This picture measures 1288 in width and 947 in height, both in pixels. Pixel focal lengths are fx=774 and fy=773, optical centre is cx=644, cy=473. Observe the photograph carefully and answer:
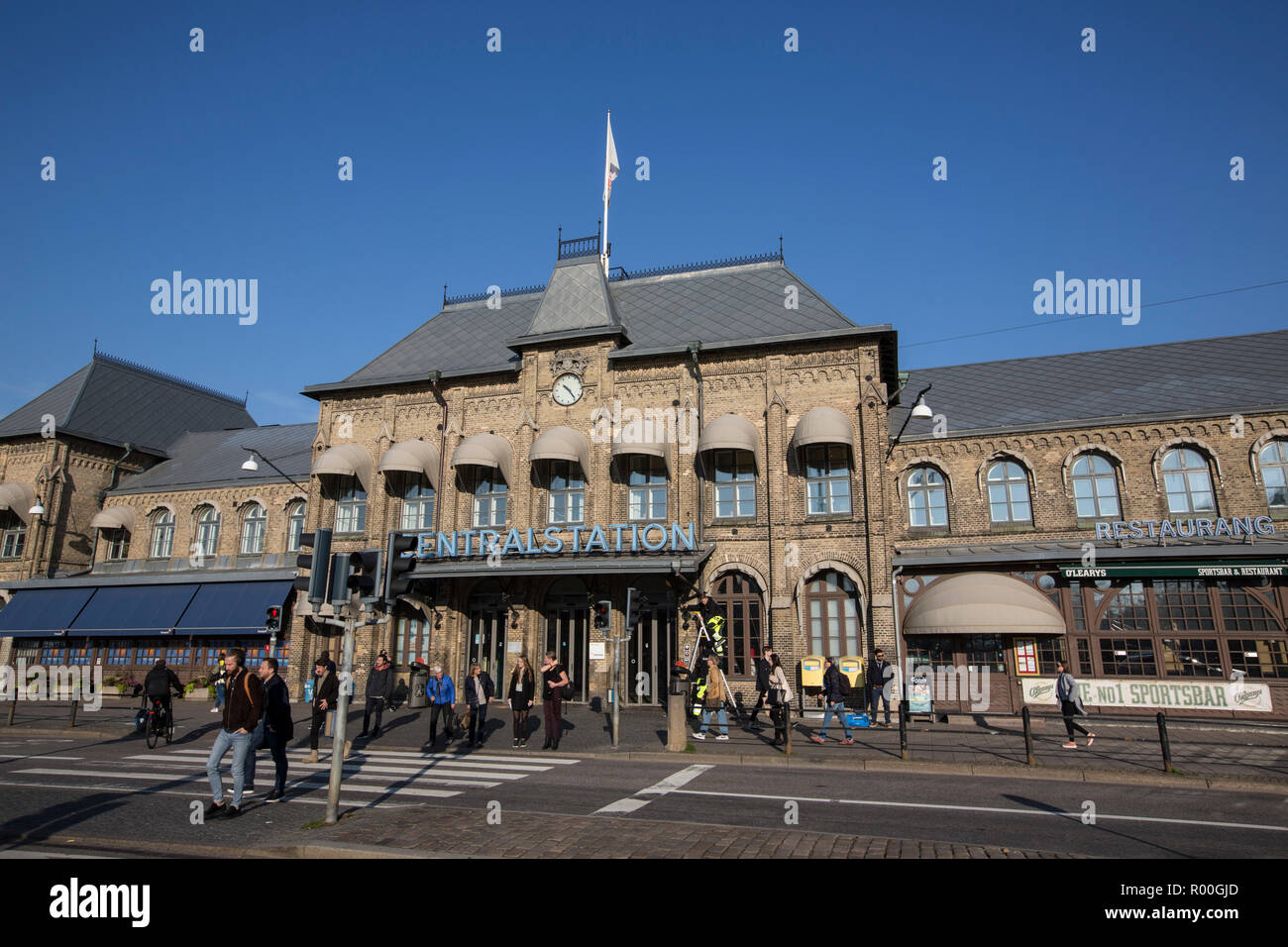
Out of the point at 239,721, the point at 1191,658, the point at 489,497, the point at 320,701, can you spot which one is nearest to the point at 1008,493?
the point at 1191,658

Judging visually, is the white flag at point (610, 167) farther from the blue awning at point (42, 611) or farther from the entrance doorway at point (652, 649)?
the blue awning at point (42, 611)

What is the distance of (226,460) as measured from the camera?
3416 centimetres

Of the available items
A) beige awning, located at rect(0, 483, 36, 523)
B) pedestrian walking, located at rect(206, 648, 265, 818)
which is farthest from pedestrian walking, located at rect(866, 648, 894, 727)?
beige awning, located at rect(0, 483, 36, 523)

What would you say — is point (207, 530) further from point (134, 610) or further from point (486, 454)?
point (486, 454)

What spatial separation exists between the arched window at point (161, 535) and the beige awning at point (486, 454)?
15569mm

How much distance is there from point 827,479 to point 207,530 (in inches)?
990

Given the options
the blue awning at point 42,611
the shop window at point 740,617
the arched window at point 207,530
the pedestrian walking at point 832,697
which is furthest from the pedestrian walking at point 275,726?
the blue awning at point 42,611

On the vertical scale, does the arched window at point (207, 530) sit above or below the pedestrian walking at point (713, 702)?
above

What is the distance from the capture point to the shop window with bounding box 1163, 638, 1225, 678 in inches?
802

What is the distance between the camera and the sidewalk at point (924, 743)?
1313 cm

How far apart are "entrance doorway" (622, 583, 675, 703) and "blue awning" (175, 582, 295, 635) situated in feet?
43.3

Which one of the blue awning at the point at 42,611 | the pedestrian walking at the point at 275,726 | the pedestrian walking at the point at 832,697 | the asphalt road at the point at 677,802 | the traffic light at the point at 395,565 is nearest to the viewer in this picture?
the asphalt road at the point at 677,802

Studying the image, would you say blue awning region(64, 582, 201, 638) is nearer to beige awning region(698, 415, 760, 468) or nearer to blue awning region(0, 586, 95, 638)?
blue awning region(0, 586, 95, 638)
